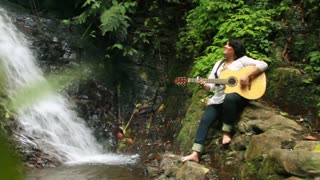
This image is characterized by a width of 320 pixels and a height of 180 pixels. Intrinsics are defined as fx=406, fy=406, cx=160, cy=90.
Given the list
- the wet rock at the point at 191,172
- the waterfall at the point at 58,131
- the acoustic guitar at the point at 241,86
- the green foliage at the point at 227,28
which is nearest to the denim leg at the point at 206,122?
the acoustic guitar at the point at 241,86

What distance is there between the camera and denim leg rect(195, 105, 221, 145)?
5.13 metres

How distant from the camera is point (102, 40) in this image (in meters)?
9.31

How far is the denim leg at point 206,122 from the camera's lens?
513cm

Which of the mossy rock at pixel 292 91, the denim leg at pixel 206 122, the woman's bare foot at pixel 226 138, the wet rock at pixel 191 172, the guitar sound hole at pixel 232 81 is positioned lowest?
the wet rock at pixel 191 172

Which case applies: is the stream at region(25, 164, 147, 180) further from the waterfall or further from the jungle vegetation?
the jungle vegetation

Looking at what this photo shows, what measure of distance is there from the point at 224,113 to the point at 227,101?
0.53 feet

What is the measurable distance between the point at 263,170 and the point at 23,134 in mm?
4226

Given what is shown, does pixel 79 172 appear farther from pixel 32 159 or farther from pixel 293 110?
pixel 293 110

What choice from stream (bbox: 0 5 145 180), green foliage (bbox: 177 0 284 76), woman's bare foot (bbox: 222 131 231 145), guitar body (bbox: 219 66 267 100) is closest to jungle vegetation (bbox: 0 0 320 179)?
green foliage (bbox: 177 0 284 76)

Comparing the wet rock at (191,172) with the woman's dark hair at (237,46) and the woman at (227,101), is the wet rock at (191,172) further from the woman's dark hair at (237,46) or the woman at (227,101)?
the woman's dark hair at (237,46)

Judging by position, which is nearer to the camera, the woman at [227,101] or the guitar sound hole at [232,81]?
the woman at [227,101]

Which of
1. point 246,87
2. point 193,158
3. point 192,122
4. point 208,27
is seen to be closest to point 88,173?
point 193,158

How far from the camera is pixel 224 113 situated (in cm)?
512

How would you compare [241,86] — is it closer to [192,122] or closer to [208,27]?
[192,122]
